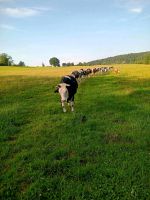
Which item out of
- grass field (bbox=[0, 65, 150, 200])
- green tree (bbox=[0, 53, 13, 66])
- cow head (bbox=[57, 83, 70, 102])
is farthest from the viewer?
green tree (bbox=[0, 53, 13, 66])

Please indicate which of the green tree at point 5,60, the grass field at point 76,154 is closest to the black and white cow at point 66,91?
the grass field at point 76,154

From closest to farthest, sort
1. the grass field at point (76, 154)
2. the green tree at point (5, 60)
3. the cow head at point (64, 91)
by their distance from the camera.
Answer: the grass field at point (76, 154), the cow head at point (64, 91), the green tree at point (5, 60)

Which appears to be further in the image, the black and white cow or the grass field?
the black and white cow

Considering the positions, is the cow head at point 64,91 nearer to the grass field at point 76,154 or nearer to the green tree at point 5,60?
the grass field at point 76,154

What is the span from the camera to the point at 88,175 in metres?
8.38

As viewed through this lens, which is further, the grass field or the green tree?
the green tree

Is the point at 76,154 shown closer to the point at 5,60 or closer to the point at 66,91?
the point at 66,91

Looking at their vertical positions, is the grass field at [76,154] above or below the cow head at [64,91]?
below

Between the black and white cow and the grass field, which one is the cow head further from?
the grass field

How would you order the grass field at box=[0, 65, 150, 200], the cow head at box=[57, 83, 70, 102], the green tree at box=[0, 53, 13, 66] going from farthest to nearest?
the green tree at box=[0, 53, 13, 66] < the cow head at box=[57, 83, 70, 102] < the grass field at box=[0, 65, 150, 200]

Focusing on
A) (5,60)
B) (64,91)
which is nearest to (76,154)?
(64,91)

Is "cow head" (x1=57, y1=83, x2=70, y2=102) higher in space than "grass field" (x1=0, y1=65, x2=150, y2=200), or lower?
higher

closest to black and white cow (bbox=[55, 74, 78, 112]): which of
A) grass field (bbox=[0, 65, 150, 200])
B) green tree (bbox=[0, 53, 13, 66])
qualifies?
grass field (bbox=[0, 65, 150, 200])

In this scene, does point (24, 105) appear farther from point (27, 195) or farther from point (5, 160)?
point (27, 195)
